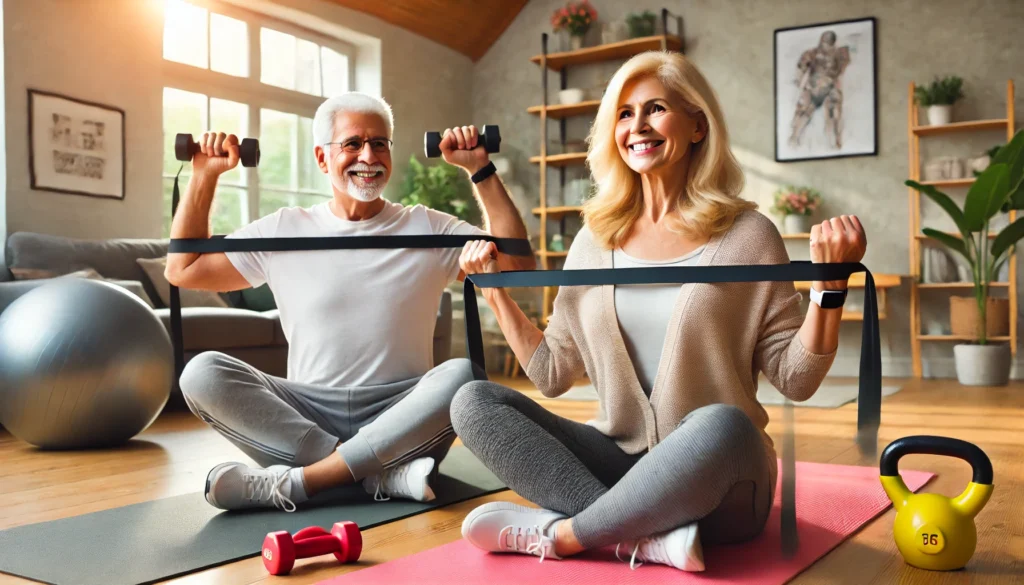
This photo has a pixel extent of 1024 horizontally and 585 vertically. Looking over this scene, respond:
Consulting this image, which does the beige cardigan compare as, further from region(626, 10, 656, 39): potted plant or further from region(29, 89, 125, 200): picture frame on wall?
region(626, 10, 656, 39): potted plant

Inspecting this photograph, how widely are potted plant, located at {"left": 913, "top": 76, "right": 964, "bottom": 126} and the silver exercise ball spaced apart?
5.04 m

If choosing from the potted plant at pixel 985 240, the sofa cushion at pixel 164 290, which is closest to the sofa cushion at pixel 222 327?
the sofa cushion at pixel 164 290

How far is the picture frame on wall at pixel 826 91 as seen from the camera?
6.58 m

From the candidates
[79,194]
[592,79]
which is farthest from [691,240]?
[592,79]

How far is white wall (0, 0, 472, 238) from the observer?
191 inches

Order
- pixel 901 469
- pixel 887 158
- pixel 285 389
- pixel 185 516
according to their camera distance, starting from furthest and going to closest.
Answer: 1. pixel 887 158
2. pixel 901 469
3. pixel 285 389
4. pixel 185 516

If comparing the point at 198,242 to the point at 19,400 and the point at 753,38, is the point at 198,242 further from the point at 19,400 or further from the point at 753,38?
the point at 753,38

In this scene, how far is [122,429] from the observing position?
11.0 feet

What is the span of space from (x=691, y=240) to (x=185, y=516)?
4.29 ft

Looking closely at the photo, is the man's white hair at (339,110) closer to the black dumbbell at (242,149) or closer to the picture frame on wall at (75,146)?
the black dumbbell at (242,149)

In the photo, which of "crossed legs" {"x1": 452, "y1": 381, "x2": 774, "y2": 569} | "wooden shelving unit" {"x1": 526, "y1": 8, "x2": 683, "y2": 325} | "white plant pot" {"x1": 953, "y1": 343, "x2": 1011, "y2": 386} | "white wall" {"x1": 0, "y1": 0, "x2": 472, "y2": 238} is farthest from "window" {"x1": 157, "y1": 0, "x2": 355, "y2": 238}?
"white plant pot" {"x1": 953, "y1": 343, "x2": 1011, "y2": 386}

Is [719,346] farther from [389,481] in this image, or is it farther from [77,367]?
[77,367]

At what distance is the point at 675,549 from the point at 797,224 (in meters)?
5.36

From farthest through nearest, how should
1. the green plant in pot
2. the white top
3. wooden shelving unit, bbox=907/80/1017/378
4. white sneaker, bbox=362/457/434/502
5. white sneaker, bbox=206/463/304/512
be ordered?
1. the green plant in pot
2. wooden shelving unit, bbox=907/80/1017/378
3. white sneaker, bbox=362/457/434/502
4. white sneaker, bbox=206/463/304/512
5. the white top
